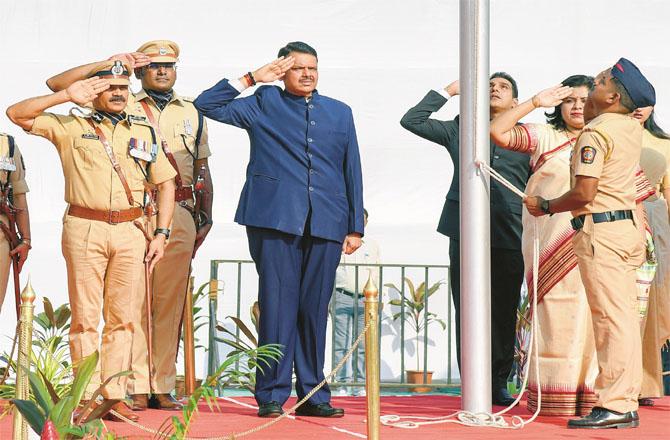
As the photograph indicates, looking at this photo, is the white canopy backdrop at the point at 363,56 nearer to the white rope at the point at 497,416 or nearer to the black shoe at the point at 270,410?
the white rope at the point at 497,416

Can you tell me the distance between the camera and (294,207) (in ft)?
22.0

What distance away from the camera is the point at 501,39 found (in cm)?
1334

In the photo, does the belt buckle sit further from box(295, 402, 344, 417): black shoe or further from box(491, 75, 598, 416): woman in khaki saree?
box(491, 75, 598, 416): woman in khaki saree

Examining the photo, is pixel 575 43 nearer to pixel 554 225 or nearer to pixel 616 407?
pixel 554 225

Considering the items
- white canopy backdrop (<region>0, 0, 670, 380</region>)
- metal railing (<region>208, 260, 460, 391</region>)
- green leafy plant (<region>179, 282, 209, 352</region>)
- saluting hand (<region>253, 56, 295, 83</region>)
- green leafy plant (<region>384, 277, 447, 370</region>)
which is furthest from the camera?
white canopy backdrop (<region>0, 0, 670, 380</region>)

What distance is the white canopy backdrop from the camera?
1223 cm

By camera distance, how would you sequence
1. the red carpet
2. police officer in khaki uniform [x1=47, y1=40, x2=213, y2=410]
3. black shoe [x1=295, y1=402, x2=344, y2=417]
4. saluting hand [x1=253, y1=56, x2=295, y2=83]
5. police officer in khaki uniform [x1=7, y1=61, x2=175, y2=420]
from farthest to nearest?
police officer in khaki uniform [x1=47, y1=40, x2=213, y2=410] → saluting hand [x1=253, y1=56, x2=295, y2=83] → black shoe [x1=295, y1=402, x2=344, y2=417] → police officer in khaki uniform [x1=7, y1=61, x2=175, y2=420] → the red carpet

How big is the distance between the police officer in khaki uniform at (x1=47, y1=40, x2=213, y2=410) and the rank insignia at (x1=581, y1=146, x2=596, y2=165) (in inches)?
90.3

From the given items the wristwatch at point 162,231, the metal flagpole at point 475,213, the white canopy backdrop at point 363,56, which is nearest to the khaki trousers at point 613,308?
the metal flagpole at point 475,213

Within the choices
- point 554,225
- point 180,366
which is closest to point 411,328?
point 180,366

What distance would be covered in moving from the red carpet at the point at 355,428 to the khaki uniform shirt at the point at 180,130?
1.33 meters

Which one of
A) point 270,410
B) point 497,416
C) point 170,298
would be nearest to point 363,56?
point 170,298

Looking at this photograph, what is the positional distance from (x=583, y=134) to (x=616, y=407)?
48.2 inches

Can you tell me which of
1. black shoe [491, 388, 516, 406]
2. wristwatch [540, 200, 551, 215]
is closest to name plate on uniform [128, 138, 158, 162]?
wristwatch [540, 200, 551, 215]
